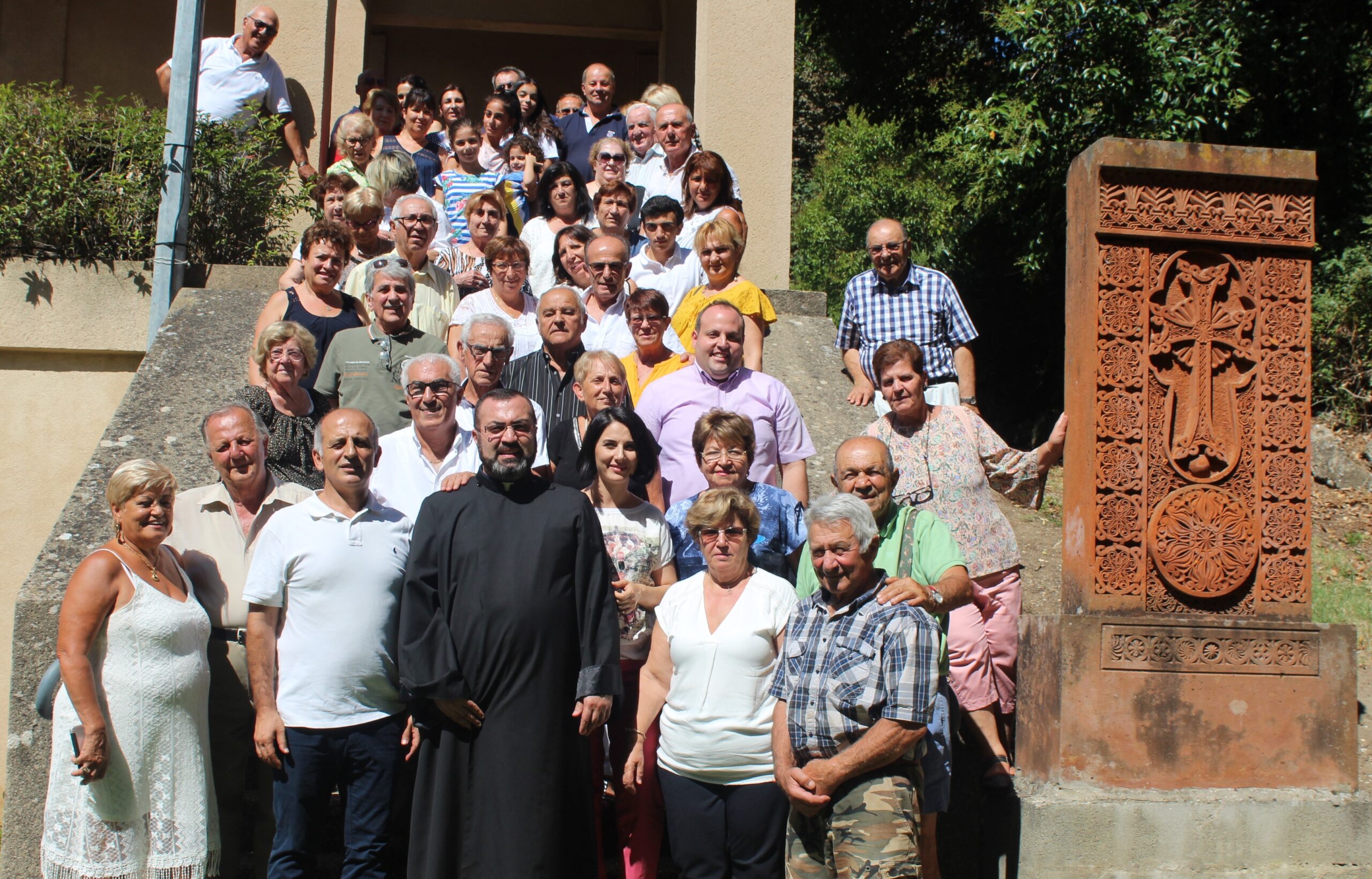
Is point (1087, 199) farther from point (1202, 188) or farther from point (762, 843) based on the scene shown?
point (762, 843)

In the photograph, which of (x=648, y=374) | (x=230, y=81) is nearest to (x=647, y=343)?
(x=648, y=374)

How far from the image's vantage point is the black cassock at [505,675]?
3.92 metres

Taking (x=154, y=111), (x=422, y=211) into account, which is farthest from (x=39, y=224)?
(x=422, y=211)

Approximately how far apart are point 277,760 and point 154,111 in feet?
18.1

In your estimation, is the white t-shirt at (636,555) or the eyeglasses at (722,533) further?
the white t-shirt at (636,555)

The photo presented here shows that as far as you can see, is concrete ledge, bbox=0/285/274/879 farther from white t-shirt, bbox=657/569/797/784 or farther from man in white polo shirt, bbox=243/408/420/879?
white t-shirt, bbox=657/569/797/784

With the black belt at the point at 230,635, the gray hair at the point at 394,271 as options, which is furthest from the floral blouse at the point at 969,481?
the black belt at the point at 230,635

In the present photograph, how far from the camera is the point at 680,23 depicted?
40.3ft

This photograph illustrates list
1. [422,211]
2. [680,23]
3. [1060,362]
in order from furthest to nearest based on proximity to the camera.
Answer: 1. [1060,362]
2. [680,23]
3. [422,211]

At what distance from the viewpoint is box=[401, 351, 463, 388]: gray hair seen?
4.60 m

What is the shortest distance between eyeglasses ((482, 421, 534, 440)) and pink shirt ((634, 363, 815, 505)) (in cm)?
96

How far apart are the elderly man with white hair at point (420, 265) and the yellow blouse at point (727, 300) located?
121 cm

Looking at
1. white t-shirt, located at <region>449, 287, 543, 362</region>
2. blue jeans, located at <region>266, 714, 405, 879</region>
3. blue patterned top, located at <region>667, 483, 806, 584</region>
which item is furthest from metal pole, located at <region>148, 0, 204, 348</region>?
blue patterned top, located at <region>667, 483, 806, 584</region>

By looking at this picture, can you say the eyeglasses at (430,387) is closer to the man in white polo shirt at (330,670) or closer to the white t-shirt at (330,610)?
the man in white polo shirt at (330,670)
